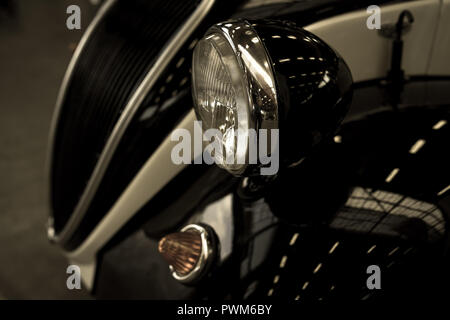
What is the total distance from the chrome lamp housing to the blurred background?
1063mm

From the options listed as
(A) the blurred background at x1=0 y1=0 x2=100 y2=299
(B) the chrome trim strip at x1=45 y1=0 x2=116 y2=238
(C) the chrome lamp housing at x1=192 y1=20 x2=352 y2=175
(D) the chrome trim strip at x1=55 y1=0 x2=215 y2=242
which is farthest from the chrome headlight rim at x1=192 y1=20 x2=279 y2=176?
(A) the blurred background at x1=0 y1=0 x2=100 y2=299

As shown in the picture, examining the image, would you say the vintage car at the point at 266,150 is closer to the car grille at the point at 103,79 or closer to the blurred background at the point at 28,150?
the car grille at the point at 103,79

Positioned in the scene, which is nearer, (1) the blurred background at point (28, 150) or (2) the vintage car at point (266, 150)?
(2) the vintage car at point (266, 150)

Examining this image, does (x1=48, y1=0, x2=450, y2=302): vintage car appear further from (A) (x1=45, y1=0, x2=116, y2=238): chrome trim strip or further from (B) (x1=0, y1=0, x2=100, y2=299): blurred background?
(B) (x1=0, y1=0, x2=100, y2=299): blurred background

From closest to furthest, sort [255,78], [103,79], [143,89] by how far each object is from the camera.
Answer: [255,78]
[143,89]
[103,79]

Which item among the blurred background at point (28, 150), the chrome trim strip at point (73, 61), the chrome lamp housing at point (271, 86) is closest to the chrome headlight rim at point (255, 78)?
the chrome lamp housing at point (271, 86)

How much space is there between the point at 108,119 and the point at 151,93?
0.19 metres

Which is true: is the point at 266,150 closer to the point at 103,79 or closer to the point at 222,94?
the point at 222,94

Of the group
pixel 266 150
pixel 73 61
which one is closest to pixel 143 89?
pixel 73 61

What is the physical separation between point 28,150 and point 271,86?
7.08 ft

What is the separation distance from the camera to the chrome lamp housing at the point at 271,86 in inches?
24.9

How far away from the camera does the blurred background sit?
1673mm

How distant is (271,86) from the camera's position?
0.63 metres
